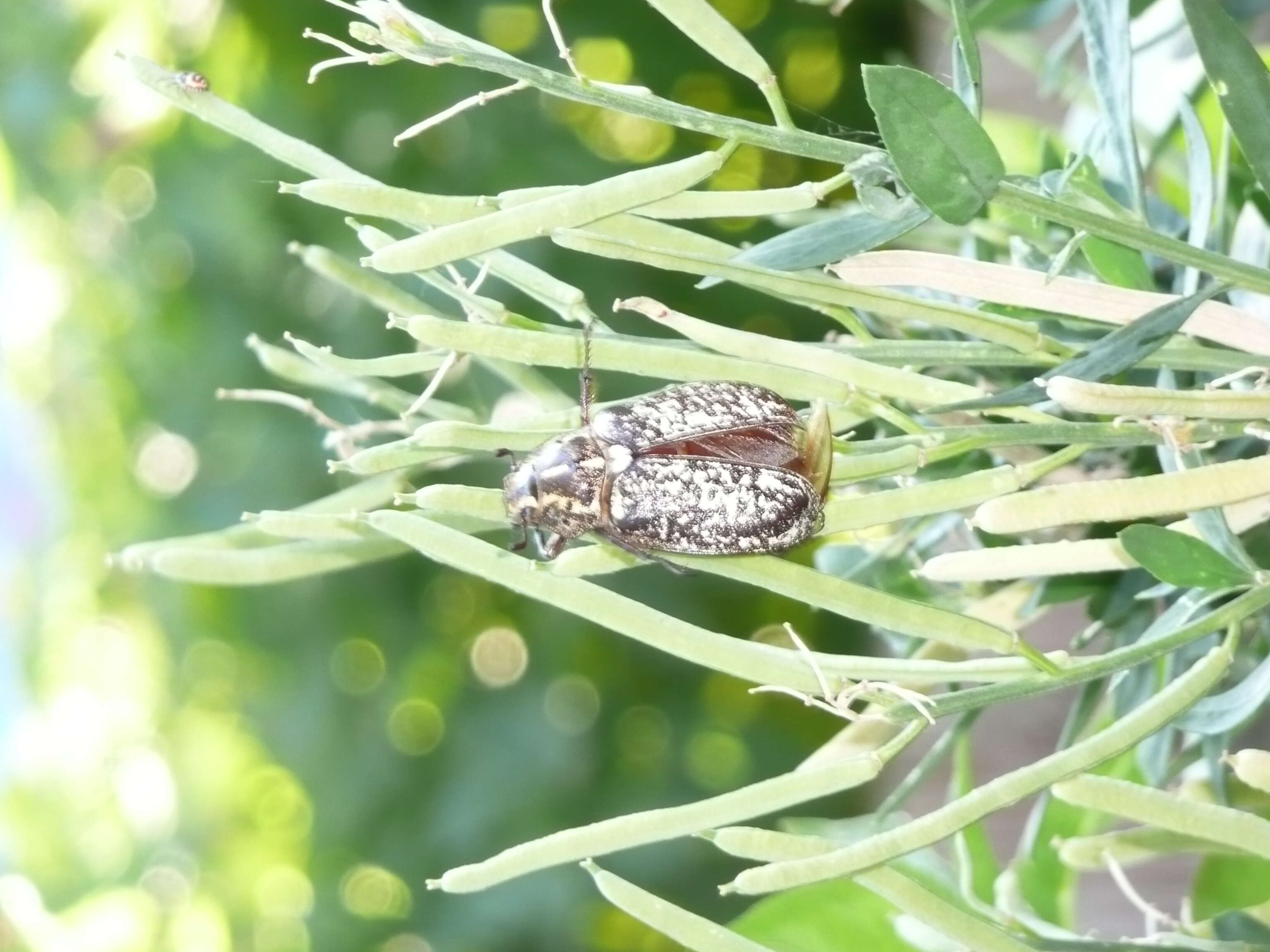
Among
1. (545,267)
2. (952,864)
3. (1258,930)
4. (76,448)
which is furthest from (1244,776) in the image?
(76,448)

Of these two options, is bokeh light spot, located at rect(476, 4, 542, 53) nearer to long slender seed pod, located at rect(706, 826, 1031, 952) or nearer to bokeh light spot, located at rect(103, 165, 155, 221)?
bokeh light spot, located at rect(103, 165, 155, 221)

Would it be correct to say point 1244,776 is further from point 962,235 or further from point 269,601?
point 269,601

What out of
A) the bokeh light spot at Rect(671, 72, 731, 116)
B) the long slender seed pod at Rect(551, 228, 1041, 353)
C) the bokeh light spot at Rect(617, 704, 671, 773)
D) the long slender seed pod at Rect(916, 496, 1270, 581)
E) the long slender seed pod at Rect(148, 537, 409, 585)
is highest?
the bokeh light spot at Rect(671, 72, 731, 116)

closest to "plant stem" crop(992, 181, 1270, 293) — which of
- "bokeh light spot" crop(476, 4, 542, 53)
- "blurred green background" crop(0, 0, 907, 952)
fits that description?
"blurred green background" crop(0, 0, 907, 952)

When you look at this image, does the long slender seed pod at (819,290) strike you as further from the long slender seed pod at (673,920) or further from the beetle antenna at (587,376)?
the long slender seed pod at (673,920)

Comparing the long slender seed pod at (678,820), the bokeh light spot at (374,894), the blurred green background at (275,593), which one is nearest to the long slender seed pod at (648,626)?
the long slender seed pod at (678,820)

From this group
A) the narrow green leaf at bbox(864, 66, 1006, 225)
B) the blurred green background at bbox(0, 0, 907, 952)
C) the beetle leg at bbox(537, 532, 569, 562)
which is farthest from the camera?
the blurred green background at bbox(0, 0, 907, 952)

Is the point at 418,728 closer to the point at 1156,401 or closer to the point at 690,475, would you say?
the point at 690,475
